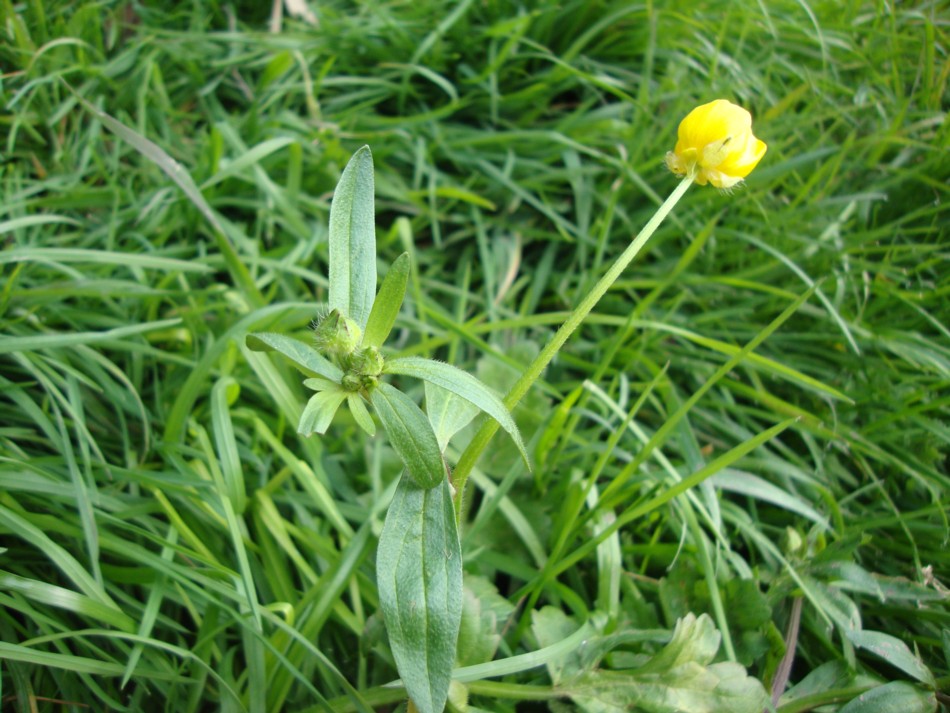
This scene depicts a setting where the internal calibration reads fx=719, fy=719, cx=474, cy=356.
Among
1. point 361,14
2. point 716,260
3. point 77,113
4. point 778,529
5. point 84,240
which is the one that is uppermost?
point 361,14

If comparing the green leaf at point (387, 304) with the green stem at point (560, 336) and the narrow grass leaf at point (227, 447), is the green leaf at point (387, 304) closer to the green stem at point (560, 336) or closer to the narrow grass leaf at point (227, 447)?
the green stem at point (560, 336)

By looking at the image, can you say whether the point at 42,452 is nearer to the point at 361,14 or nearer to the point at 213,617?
the point at 213,617

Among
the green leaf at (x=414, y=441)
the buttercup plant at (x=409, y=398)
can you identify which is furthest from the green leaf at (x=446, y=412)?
the green leaf at (x=414, y=441)

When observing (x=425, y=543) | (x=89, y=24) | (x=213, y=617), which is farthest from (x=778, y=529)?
(x=89, y=24)

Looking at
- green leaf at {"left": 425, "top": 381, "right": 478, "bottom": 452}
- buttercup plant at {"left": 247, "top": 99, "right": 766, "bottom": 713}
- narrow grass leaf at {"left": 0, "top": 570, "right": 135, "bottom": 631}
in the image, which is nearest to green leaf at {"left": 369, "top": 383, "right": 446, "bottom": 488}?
buttercup plant at {"left": 247, "top": 99, "right": 766, "bottom": 713}

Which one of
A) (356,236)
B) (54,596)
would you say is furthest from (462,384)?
(54,596)

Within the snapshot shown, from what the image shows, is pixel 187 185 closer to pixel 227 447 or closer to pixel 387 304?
pixel 227 447

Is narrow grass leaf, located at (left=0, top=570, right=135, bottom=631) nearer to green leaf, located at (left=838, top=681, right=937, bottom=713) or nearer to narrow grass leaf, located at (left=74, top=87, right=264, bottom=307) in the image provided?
narrow grass leaf, located at (left=74, top=87, right=264, bottom=307)
